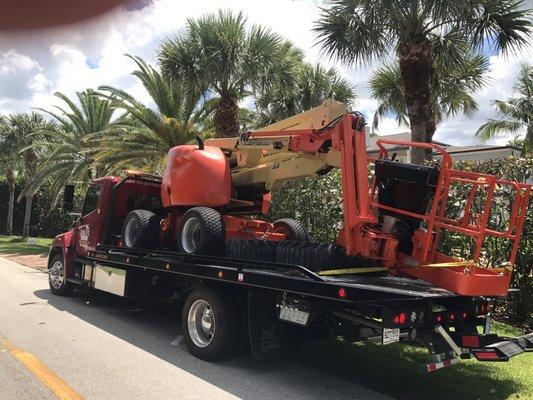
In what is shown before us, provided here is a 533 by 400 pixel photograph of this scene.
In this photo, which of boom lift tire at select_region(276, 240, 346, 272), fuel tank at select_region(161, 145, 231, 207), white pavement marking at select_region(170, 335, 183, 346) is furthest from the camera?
fuel tank at select_region(161, 145, 231, 207)

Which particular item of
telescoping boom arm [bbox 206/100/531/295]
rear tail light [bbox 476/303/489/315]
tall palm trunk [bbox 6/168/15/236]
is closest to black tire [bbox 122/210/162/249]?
telescoping boom arm [bbox 206/100/531/295]

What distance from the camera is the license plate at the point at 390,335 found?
4.65 meters

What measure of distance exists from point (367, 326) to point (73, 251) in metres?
7.39

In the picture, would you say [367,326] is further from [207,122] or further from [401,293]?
[207,122]

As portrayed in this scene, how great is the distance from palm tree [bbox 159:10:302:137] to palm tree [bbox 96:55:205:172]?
1.29 metres

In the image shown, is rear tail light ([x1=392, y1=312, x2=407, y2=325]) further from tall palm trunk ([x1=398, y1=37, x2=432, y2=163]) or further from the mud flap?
tall palm trunk ([x1=398, y1=37, x2=432, y2=163])

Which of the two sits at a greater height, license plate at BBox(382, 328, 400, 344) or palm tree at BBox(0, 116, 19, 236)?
palm tree at BBox(0, 116, 19, 236)

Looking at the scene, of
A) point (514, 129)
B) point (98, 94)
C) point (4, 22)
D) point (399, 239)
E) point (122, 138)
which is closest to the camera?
point (4, 22)

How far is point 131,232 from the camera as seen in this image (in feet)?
30.0

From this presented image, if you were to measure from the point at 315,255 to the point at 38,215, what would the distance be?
120ft

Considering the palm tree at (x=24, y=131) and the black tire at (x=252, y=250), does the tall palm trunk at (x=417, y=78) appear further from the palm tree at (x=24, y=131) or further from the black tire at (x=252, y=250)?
the palm tree at (x=24, y=131)

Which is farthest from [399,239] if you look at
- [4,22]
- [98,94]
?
[98,94]

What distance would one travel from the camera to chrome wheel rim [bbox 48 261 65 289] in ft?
35.3

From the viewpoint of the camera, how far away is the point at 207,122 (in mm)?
19281
